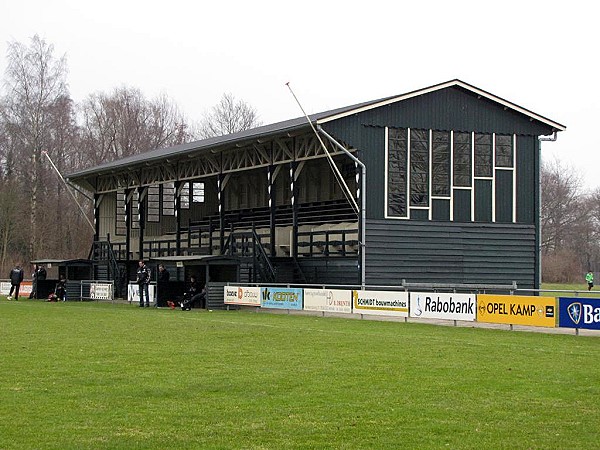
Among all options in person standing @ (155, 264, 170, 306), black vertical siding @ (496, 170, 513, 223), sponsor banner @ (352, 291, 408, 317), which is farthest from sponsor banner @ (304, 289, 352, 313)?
black vertical siding @ (496, 170, 513, 223)

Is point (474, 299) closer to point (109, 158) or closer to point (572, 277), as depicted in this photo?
point (109, 158)

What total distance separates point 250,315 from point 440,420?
22.9 m

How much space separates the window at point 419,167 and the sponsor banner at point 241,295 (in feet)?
23.1

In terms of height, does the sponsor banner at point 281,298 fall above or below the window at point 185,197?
below

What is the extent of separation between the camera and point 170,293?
42125 millimetres

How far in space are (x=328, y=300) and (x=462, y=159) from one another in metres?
9.65

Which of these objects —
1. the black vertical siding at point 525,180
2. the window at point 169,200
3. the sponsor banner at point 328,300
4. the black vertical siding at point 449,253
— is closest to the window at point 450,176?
the black vertical siding at point 525,180

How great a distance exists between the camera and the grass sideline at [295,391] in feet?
35.9

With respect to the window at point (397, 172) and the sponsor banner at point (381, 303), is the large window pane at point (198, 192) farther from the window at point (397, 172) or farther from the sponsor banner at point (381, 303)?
the sponsor banner at point (381, 303)

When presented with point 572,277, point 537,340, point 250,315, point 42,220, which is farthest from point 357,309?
point 572,277

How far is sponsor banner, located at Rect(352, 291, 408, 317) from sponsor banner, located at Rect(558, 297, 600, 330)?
6.10 m

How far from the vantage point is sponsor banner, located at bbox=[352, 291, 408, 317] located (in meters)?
30.6

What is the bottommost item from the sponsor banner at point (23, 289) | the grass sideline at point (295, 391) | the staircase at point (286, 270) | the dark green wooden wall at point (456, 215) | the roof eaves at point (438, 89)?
the grass sideline at point (295, 391)

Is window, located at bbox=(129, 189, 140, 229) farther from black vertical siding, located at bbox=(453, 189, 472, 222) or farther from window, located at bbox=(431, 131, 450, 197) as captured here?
black vertical siding, located at bbox=(453, 189, 472, 222)
